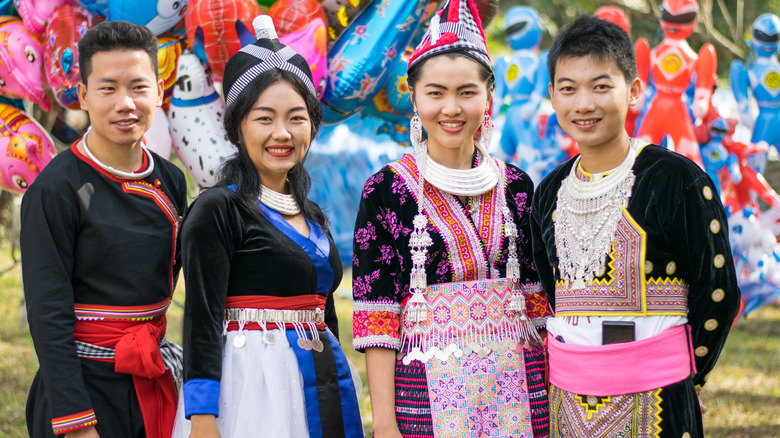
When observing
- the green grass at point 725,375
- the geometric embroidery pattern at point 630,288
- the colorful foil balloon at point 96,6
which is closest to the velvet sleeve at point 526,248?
the geometric embroidery pattern at point 630,288

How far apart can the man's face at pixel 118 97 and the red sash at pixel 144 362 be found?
58 cm

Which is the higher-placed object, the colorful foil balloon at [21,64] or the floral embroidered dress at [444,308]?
the colorful foil balloon at [21,64]

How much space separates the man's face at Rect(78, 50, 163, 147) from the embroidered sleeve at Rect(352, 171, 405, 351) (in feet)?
2.51

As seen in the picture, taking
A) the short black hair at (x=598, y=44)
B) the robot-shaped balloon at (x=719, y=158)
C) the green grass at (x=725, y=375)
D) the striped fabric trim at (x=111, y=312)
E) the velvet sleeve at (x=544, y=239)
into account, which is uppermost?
the robot-shaped balloon at (x=719, y=158)

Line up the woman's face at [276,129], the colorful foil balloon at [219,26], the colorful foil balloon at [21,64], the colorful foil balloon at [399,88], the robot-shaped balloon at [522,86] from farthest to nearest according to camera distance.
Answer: the robot-shaped balloon at [522,86], the colorful foil balloon at [399,88], the colorful foil balloon at [21,64], the colorful foil balloon at [219,26], the woman's face at [276,129]

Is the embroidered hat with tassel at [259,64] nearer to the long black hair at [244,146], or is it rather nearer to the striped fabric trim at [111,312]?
the long black hair at [244,146]

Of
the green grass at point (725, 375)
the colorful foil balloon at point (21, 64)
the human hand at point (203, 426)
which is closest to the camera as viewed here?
the human hand at point (203, 426)

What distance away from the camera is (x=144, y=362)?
2314mm

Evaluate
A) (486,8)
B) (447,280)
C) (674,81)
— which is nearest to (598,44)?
(447,280)

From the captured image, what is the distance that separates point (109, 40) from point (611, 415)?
6.11 feet

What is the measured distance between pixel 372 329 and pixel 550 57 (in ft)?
3.21

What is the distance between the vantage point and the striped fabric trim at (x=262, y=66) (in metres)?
2.33

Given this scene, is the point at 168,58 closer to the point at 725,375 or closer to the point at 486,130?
the point at 486,130

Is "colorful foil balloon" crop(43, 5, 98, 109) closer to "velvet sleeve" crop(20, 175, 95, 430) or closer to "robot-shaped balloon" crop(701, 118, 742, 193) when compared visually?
→ "velvet sleeve" crop(20, 175, 95, 430)
